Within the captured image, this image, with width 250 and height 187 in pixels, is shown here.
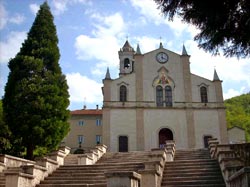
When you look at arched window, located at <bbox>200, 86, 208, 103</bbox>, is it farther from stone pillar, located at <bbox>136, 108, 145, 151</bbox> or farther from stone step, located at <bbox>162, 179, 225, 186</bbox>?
stone step, located at <bbox>162, 179, 225, 186</bbox>

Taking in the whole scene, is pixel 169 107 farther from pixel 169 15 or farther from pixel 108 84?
pixel 169 15

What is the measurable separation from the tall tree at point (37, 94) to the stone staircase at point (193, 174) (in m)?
10.1

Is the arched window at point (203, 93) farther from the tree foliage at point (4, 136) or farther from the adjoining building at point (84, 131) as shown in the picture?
the tree foliage at point (4, 136)

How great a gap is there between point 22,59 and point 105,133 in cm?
1387

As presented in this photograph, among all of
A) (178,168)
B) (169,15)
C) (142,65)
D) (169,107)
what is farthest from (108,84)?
(169,15)

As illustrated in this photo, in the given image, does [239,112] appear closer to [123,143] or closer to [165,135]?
[165,135]

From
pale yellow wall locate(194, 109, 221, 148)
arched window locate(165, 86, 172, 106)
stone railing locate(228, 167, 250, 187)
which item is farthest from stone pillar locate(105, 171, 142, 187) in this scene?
arched window locate(165, 86, 172, 106)

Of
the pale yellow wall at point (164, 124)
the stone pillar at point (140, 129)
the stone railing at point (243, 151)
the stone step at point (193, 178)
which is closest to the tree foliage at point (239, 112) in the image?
the pale yellow wall at point (164, 124)

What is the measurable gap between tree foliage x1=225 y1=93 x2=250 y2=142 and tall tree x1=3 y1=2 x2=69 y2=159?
48364 mm

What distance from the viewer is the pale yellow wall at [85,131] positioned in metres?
46.0

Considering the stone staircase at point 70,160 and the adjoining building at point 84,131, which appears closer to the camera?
the stone staircase at point 70,160

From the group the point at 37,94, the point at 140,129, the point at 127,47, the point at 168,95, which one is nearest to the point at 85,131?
the point at 140,129

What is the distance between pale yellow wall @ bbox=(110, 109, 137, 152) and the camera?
33.4 m

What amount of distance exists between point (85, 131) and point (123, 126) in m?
14.0
